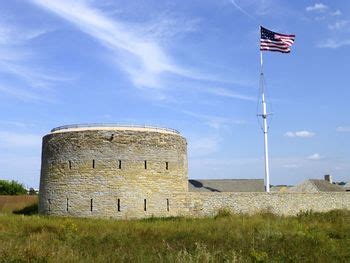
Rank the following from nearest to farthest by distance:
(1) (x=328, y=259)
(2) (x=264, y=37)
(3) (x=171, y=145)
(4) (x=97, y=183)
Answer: (1) (x=328, y=259) < (4) (x=97, y=183) < (3) (x=171, y=145) < (2) (x=264, y=37)

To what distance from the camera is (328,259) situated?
10.8m

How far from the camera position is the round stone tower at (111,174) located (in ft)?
85.9

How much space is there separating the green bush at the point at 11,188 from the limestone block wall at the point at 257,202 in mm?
29733

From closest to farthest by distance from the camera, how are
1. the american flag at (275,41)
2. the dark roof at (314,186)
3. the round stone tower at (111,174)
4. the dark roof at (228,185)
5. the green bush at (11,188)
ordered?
the round stone tower at (111,174) → the american flag at (275,41) → the dark roof at (228,185) → the dark roof at (314,186) → the green bush at (11,188)

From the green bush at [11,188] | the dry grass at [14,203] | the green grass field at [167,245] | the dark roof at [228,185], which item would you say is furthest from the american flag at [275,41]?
the green bush at [11,188]

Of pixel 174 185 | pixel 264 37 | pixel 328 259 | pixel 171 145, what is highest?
pixel 264 37

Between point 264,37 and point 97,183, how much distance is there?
1499 cm

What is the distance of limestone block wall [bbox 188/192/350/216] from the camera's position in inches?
1129

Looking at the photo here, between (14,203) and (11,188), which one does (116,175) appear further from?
(11,188)

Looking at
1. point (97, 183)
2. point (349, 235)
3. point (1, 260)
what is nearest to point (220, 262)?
point (1, 260)

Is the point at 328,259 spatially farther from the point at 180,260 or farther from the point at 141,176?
the point at 141,176

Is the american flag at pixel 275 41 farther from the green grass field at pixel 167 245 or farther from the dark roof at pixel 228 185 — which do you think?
the green grass field at pixel 167 245

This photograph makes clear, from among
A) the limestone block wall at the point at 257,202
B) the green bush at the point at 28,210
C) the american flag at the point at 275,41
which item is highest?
the american flag at the point at 275,41

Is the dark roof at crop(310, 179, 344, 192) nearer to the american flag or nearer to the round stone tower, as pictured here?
the american flag
